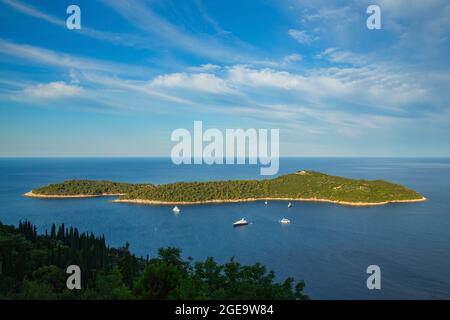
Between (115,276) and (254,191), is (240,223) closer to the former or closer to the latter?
(254,191)

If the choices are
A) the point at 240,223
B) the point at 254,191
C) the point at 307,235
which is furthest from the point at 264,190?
the point at 307,235

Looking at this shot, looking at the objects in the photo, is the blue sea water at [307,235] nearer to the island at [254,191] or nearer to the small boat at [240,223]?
the small boat at [240,223]

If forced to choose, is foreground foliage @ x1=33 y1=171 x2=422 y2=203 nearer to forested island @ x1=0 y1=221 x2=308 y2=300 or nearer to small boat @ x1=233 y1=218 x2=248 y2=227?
small boat @ x1=233 y1=218 x2=248 y2=227

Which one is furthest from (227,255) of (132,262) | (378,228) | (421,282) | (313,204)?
(313,204)

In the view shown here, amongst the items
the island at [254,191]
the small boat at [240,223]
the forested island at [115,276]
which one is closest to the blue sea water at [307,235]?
the small boat at [240,223]
